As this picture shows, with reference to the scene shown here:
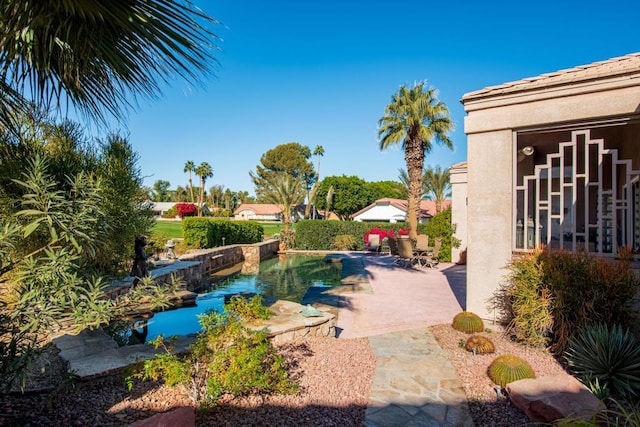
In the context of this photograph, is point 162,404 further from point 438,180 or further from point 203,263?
point 438,180

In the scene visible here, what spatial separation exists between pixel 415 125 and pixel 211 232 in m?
13.5

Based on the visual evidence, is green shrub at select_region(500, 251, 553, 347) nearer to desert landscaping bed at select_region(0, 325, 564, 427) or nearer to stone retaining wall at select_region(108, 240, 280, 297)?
desert landscaping bed at select_region(0, 325, 564, 427)

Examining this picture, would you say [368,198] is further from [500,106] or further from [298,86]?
[500,106]

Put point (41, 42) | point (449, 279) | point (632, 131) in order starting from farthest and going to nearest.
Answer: point (449, 279) → point (632, 131) → point (41, 42)

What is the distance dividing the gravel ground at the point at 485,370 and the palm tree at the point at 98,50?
13.8 ft

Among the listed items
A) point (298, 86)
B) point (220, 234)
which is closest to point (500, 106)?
point (298, 86)

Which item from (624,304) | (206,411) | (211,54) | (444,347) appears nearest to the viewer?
(211,54)

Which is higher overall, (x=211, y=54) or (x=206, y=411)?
(x=211, y=54)

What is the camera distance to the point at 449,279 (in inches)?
487

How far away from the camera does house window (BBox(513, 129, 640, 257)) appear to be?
21.2 feet

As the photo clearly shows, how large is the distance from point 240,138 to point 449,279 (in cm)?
1223

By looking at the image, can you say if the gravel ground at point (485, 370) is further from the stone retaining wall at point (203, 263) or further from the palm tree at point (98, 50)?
the stone retaining wall at point (203, 263)

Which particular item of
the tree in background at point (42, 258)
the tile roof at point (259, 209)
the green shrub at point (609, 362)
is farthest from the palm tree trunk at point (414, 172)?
the tile roof at point (259, 209)

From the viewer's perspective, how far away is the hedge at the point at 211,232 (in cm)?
1938
